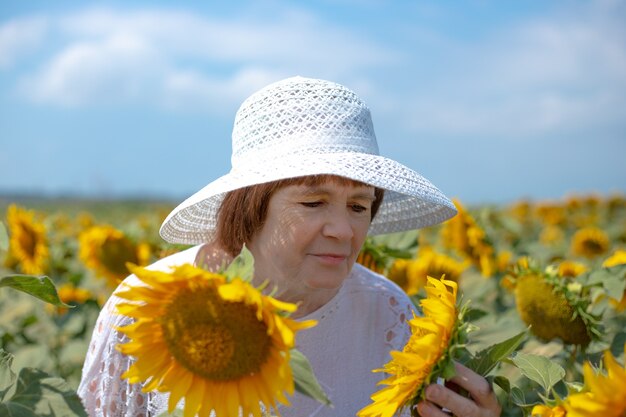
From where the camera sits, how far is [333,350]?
1.93 meters

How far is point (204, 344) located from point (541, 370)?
539mm

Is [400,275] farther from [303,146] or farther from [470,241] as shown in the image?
[303,146]

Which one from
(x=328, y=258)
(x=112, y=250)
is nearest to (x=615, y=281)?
(x=328, y=258)

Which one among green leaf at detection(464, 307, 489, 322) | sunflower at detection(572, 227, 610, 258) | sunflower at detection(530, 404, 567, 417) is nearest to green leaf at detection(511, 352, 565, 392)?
sunflower at detection(530, 404, 567, 417)

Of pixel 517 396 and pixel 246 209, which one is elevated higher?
pixel 246 209

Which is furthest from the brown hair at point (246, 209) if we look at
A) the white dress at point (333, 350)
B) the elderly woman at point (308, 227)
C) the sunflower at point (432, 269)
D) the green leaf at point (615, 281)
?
the sunflower at point (432, 269)

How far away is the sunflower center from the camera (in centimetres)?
98

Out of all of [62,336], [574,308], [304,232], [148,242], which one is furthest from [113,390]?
[148,242]

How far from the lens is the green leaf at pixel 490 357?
1.11m

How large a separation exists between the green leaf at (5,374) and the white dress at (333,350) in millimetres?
508

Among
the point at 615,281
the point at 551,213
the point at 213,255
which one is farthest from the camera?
the point at 551,213

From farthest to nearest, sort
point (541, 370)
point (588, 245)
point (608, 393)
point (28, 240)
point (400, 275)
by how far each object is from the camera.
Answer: point (588, 245) → point (28, 240) → point (400, 275) → point (541, 370) → point (608, 393)

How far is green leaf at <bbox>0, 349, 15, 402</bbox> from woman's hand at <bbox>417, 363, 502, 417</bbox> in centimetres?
57

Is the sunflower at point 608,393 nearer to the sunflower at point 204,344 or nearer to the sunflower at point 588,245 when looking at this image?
the sunflower at point 204,344
